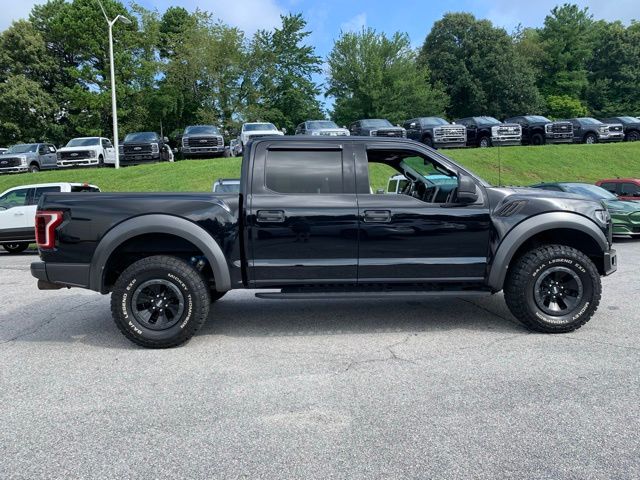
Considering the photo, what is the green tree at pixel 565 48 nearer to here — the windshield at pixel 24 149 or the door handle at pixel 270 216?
the windshield at pixel 24 149

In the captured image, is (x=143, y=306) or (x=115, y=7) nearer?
(x=143, y=306)

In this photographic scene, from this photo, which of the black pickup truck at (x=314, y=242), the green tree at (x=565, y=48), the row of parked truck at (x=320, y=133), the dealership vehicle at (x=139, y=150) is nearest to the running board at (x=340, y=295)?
the black pickup truck at (x=314, y=242)

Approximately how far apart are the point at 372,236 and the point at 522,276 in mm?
1546

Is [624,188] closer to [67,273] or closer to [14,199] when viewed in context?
[67,273]

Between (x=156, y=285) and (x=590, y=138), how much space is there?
2996cm

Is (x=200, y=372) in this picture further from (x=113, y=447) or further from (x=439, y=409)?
(x=439, y=409)

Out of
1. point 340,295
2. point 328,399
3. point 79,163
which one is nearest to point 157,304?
point 340,295

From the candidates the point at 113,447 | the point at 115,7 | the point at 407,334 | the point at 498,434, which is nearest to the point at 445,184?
the point at 407,334

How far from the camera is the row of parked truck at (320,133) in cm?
2397

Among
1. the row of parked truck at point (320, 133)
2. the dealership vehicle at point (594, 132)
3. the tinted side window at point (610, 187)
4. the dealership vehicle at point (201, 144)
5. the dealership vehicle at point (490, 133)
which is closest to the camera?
the tinted side window at point (610, 187)

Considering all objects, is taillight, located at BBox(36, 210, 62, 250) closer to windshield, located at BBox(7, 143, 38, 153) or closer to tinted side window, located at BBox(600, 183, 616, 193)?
tinted side window, located at BBox(600, 183, 616, 193)

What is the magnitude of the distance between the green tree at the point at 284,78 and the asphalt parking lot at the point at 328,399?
37.5 m

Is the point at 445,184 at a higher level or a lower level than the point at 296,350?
higher

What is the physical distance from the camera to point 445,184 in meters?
5.11
